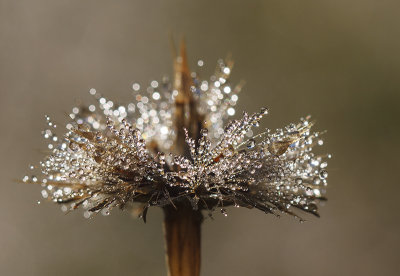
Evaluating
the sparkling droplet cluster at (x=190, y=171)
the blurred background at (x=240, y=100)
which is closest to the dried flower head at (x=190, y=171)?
the sparkling droplet cluster at (x=190, y=171)

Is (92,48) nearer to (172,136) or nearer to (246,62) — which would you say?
(246,62)

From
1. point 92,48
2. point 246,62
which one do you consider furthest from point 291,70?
point 92,48

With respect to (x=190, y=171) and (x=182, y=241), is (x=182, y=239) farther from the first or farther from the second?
(x=190, y=171)

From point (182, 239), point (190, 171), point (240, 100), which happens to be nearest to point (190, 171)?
point (190, 171)

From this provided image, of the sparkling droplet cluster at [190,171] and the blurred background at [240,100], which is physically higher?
the blurred background at [240,100]

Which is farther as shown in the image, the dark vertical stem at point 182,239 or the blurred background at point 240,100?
the blurred background at point 240,100

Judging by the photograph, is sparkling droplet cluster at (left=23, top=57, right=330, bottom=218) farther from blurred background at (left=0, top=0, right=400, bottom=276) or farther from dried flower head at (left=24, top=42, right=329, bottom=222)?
A: blurred background at (left=0, top=0, right=400, bottom=276)

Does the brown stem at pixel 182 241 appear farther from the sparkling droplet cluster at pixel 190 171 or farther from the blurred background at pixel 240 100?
the blurred background at pixel 240 100
